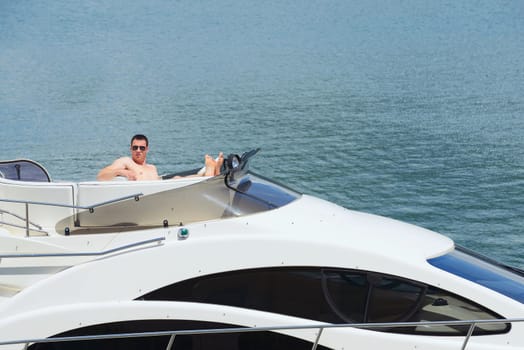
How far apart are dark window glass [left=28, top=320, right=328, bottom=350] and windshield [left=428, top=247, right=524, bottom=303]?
1014 mm

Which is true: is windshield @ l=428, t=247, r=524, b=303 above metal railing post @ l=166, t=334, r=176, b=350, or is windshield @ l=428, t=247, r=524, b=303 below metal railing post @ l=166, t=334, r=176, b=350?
above

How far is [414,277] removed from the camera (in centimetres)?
487

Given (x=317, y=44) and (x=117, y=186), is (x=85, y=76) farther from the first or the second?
(x=117, y=186)

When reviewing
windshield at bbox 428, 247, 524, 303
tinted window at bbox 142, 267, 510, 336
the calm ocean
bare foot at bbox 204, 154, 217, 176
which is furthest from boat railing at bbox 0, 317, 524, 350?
the calm ocean

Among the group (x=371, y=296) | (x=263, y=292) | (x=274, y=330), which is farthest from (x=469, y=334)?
(x=263, y=292)

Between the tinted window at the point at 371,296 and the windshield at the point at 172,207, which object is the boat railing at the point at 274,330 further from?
the windshield at the point at 172,207

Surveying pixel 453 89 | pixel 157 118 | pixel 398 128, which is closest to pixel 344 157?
pixel 398 128

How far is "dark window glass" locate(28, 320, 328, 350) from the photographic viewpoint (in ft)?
15.4

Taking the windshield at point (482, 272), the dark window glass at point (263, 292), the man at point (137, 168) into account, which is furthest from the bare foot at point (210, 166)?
the windshield at point (482, 272)

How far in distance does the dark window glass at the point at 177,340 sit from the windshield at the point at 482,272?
1.01 m

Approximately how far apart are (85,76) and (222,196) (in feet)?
94.8

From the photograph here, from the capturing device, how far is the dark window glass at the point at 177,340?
470cm

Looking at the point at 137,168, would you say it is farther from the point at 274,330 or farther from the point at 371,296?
the point at 371,296

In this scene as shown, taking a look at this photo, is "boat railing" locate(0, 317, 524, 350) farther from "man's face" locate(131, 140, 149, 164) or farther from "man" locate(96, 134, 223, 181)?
"man's face" locate(131, 140, 149, 164)
